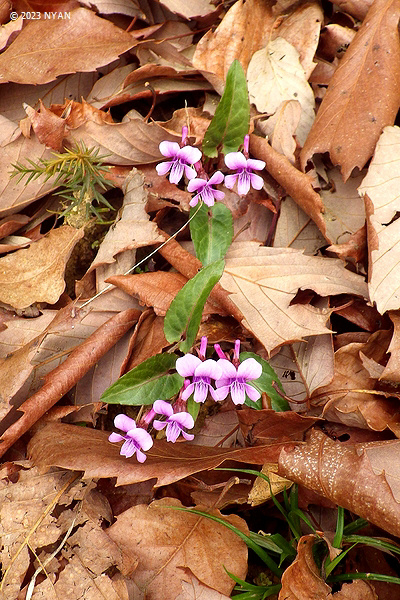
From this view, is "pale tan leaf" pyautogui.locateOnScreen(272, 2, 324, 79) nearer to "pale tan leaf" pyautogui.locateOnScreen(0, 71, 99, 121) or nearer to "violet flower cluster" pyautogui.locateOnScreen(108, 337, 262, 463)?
"pale tan leaf" pyautogui.locateOnScreen(0, 71, 99, 121)

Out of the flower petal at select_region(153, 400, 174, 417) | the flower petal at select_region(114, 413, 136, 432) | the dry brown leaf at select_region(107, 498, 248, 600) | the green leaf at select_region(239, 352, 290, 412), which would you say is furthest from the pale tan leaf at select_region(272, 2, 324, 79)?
the dry brown leaf at select_region(107, 498, 248, 600)

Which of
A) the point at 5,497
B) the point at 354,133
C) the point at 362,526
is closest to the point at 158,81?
the point at 354,133

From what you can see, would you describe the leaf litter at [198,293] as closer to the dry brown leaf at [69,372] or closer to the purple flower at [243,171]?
the dry brown leaf at [69,372]

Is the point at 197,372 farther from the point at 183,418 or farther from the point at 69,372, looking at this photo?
the point at 69,372

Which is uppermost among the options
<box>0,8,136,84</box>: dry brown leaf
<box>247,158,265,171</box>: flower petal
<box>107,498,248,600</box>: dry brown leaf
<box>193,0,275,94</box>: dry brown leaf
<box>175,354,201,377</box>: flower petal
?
<box>193,0,275,94</box>: dry brown leaf

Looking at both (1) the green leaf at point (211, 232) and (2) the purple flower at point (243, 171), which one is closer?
(2) the purple flower at point (243, 171)

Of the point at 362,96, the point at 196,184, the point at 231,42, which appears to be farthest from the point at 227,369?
the point at 231,42

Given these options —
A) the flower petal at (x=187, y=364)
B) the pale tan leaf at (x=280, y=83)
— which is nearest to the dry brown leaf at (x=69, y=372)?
the flower petal at (x=187, y=364)
